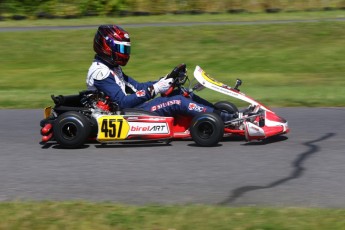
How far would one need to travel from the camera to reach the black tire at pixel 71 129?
818 centimetres

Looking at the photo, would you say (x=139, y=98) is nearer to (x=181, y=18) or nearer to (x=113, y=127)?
(x=113, y=127)

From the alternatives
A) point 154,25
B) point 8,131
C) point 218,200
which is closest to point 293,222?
point 218,200

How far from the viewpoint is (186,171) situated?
7.15 metres

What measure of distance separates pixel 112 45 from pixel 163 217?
3445 millimetres

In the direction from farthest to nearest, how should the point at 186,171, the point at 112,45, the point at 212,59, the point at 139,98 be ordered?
1. the point at 212,59
2. the point at 112,45
3. the point at 139,98
4. the point at 186,171

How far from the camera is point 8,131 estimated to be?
9.45 m

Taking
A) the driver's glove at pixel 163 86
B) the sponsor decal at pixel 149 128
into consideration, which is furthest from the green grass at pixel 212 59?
the sponsor decal at pixel 149 128

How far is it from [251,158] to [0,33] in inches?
552

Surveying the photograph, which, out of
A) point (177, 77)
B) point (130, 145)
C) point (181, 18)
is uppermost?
point (177, 77)

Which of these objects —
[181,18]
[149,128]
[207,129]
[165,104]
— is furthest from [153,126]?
[181,18]

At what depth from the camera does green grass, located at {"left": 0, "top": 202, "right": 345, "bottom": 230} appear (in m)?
5.24

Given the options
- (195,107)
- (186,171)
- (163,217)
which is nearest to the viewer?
(163,217)

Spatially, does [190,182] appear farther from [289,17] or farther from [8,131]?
[289,17]

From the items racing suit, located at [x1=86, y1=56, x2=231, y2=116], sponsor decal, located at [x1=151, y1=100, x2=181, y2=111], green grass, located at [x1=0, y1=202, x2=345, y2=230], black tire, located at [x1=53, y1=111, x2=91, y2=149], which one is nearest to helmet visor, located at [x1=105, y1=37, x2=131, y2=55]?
racing suit, located at [x1=86, y1=56, x2=231, y2=116]
